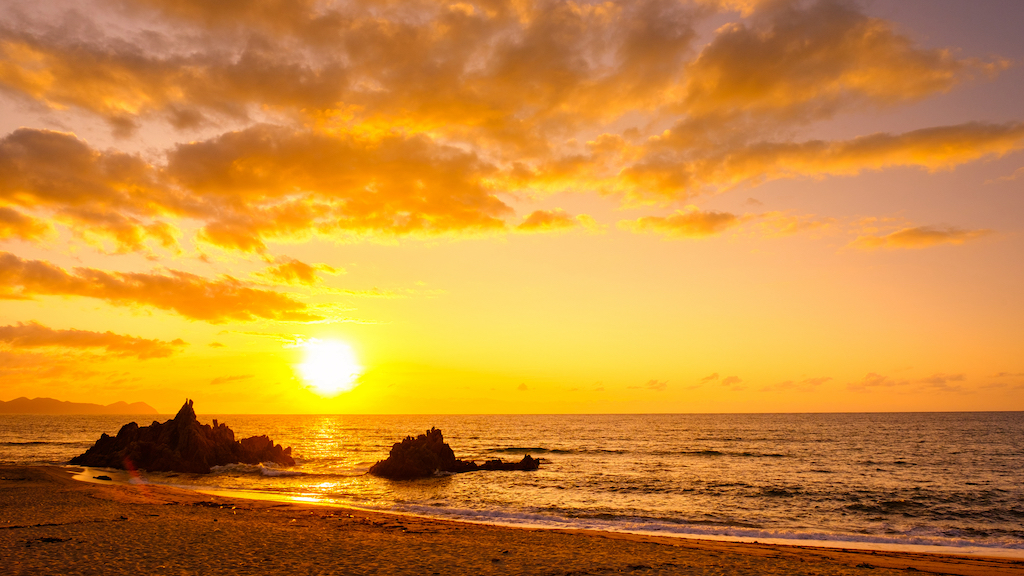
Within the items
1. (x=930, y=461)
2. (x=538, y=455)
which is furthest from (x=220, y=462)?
(x=930, y=461)

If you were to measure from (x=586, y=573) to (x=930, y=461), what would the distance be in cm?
7218

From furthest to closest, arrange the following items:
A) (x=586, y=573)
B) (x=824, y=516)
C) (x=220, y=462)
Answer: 1. (x=220, y=462)
2. (x=824, y=516)
3. (x=586, y=573)

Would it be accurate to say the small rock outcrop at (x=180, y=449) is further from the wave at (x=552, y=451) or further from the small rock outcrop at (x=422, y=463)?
the wave at (x=552, y=451)

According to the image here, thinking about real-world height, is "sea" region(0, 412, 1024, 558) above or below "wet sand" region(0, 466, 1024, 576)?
below

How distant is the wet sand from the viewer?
53.3 ft

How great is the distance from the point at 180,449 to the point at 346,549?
154 feet

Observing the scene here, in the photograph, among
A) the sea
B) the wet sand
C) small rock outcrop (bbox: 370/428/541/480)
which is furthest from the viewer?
small rock outcrop (bbox: 370/428/541/480)

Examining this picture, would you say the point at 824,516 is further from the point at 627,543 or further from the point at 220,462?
the point at 220,462

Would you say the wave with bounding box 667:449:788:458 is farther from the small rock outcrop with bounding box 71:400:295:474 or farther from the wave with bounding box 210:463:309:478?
the small rock outcrop with bounding box 71:400:295:474

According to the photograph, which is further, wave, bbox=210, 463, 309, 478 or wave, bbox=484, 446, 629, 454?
wave, bbox=484, 446, 629, 454

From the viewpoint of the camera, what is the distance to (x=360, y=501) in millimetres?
38750

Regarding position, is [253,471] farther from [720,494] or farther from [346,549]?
[720,494]

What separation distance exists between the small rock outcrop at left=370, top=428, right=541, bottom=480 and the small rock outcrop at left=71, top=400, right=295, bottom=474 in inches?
598

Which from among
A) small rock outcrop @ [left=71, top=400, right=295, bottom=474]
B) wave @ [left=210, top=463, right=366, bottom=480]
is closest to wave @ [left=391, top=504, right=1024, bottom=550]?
wave @ [left=210, top=463, right=366, bottom=480]
